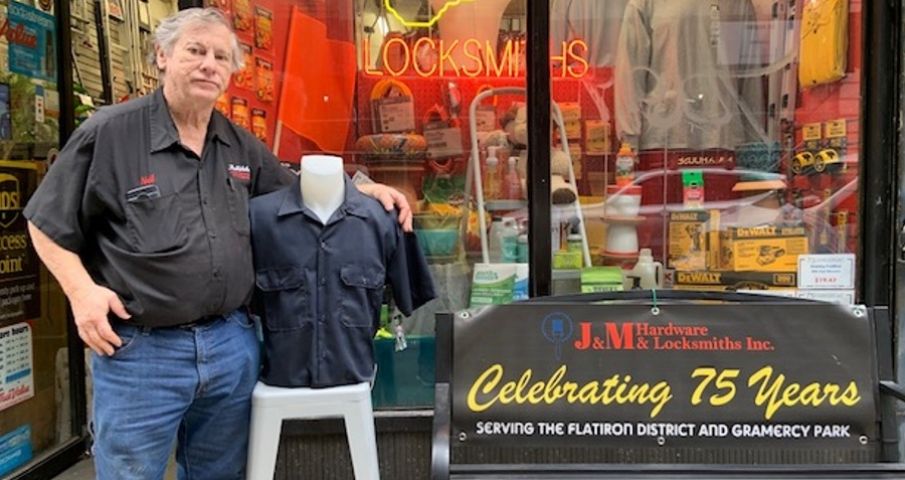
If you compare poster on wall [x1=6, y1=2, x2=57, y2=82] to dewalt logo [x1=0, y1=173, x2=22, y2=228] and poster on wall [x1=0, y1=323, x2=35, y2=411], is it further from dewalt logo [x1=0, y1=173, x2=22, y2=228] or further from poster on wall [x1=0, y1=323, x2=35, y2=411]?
poster on wall [x1=0, y1=323, x2=35, y2=411]

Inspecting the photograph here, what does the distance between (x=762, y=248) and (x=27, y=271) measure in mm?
3139

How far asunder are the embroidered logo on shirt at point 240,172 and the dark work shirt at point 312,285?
72 mm

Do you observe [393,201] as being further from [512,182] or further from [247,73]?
[247,73]

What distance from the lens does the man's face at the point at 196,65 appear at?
1943 mm

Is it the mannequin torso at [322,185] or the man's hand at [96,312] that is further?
the mannequin torso at [322,185]

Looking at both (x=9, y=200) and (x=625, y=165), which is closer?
(x=9, y=200)

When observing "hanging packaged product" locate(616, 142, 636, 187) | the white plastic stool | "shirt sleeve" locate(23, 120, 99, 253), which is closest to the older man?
"shirt sleeve" locate(23, 120, 99, 253)

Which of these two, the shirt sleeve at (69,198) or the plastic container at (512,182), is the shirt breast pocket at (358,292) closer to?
the shirt sleeve at (69,198)

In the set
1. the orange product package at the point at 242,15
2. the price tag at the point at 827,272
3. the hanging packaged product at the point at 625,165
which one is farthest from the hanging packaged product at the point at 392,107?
the price tag at the point at 827,272

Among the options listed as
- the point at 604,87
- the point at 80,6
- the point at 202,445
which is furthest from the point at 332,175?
the point at 80,6

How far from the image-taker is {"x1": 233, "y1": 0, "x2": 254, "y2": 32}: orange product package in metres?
3.39

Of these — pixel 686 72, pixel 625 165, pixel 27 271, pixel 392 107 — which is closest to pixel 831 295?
pixel 625 165

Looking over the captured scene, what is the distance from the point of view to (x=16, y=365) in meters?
3.14

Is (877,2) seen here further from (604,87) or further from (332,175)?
(332,175)
